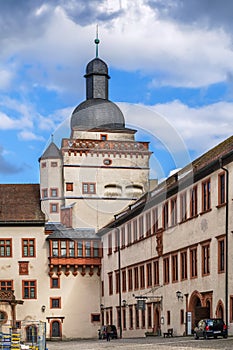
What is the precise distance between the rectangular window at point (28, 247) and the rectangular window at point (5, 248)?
1.35m

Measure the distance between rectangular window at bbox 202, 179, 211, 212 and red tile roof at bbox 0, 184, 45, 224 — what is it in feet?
108

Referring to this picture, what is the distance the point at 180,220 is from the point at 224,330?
12845mm

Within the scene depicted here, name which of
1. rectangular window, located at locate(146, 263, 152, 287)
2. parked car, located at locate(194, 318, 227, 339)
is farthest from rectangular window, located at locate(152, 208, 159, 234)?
parked car, located at locate(194, 318, 227, 339)

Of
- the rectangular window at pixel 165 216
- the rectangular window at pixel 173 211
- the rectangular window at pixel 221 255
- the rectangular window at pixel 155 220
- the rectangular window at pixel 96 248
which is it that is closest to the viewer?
the rectangular window at pixel 221 255

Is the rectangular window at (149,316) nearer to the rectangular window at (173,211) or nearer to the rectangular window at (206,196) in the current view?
the rectangular window at (173,211)

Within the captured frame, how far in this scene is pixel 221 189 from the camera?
161ft

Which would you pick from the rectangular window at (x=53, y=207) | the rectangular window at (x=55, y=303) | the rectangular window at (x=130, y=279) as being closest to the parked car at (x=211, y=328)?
the rectangular window at (x=130, y=279)

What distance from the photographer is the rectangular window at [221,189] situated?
4838 cm

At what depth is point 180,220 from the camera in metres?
56.4

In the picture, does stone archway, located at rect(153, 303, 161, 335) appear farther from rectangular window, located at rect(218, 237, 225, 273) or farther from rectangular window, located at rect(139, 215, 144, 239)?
rectangular window, located at rect(218, 237, 225, 273)

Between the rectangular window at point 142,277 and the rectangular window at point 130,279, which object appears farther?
the rectangular window at point 130,279

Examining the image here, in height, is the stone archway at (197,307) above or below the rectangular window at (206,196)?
below

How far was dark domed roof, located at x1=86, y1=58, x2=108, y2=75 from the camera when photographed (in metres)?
93.3

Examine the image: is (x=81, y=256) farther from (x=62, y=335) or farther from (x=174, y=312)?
(x=174, y=312)
